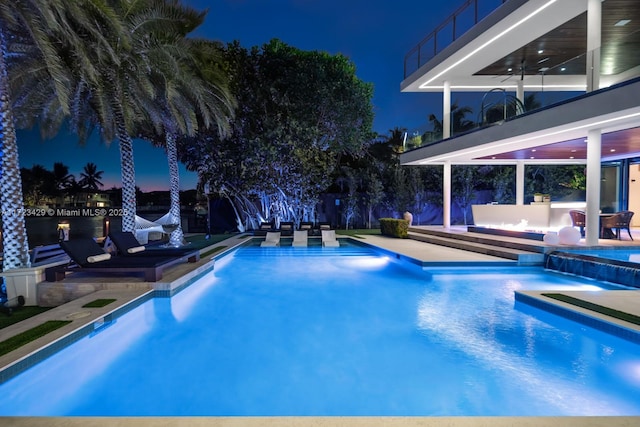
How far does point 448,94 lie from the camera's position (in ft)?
50.6

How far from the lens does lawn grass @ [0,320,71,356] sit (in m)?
3.70

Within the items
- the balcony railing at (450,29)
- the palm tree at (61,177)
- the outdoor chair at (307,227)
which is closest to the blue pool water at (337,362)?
the balcony railing at (450,29)

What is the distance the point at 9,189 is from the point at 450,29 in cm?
1363

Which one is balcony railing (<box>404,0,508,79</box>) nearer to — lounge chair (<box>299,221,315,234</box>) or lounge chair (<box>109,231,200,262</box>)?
lounge chair (<box>299,221,315,234</box>)

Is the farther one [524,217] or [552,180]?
[552,180]

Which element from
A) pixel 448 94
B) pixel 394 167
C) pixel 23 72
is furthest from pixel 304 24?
pixel 23 72

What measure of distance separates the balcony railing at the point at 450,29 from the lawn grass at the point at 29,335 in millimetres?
12057

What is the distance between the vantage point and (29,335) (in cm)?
402

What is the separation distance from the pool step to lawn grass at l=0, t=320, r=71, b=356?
9840mm

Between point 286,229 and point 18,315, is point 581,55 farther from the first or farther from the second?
point 18,315

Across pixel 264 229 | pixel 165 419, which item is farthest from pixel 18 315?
pixel 264 229

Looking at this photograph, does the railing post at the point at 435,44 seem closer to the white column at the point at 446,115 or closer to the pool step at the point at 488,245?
the white column at the point at 446,115

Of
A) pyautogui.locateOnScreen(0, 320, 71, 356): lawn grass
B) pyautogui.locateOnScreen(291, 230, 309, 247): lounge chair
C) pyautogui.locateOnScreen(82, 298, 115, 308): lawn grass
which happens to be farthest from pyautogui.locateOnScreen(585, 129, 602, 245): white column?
pyautogui.locateOnScreen(0, 320, 71, 356): lawn grass

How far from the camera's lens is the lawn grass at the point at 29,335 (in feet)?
12.1
